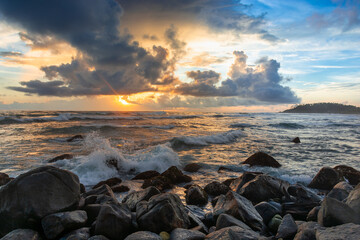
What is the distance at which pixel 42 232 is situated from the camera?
9.23 feet

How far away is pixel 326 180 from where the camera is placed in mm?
5855

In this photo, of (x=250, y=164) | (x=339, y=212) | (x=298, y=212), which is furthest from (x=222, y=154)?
(x=339, y=212)

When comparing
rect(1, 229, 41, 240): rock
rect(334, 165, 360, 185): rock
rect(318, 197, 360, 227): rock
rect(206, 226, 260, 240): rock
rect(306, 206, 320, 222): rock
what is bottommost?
rect(334, 165, 360, 185): rock

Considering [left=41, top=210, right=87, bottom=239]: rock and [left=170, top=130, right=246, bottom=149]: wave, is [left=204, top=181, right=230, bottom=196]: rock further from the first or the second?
[left=170, top=130, right=246, bottom=149]: wave

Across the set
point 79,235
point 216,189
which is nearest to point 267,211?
point 216,189

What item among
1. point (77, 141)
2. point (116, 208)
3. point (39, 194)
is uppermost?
point (39, 194)

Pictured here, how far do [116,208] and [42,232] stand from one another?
39.4 inches

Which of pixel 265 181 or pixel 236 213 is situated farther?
pixel 265 181

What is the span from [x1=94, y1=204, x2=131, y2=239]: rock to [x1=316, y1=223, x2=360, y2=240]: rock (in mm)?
2393

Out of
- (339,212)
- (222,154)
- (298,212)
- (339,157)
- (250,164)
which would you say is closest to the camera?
(339,212)

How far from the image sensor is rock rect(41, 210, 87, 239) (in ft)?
8.79

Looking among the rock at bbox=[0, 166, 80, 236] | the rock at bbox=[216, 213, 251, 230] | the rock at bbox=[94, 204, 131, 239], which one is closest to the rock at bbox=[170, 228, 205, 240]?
the rock at bbox=[216, 213, 251, 230]

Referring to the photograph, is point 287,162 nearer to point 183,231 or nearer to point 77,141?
point 183,231

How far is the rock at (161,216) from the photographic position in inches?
115
